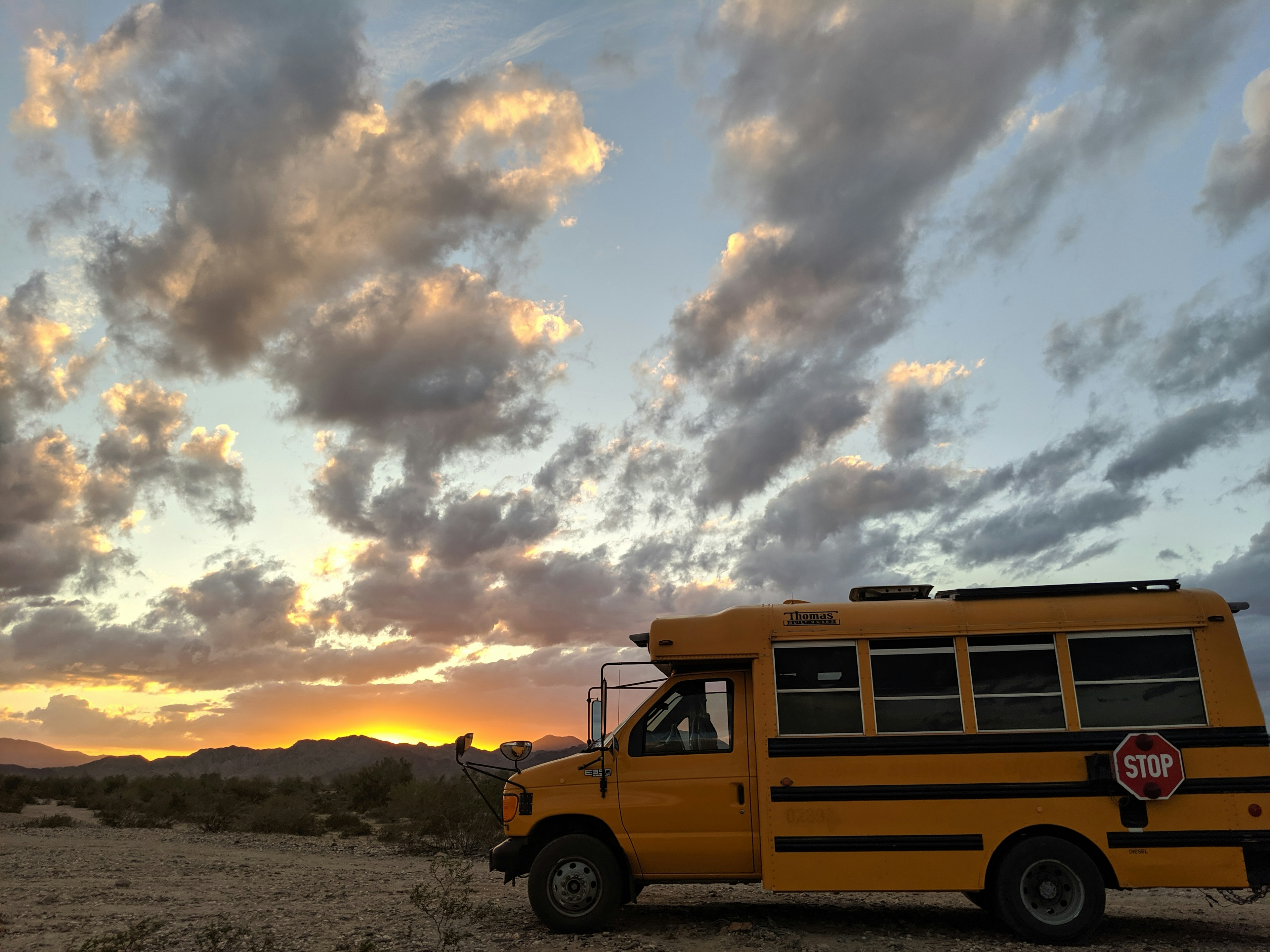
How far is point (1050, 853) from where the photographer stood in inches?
299

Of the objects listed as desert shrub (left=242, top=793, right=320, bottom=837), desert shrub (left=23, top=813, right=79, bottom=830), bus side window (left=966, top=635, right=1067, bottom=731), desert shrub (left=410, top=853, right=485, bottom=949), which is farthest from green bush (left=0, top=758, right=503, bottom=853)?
bus side window (left=966, top=635, right=1067, bottom=731)

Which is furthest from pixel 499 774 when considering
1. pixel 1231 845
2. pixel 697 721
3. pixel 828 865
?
pixel 1231 845

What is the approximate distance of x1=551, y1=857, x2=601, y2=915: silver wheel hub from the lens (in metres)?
8.07

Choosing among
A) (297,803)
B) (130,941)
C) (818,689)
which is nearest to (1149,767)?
(818,689)

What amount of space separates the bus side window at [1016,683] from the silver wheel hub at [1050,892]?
51.3 inches

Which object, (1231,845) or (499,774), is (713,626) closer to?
(499,774)

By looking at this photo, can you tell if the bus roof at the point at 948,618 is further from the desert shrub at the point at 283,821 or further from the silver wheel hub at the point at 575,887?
the desert shrub at the point at 283,821

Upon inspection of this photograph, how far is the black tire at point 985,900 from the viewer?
769 cm

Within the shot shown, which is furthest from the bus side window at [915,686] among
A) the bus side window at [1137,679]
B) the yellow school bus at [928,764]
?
the bus side window at [1137,679]

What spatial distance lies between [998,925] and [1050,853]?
4.71ft

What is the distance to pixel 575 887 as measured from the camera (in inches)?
319

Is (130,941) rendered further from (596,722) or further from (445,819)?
(445,819)

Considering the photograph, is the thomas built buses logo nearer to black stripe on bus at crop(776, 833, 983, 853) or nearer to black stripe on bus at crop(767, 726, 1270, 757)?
black stripe on bus at crop(767, 726, 1270, 757)

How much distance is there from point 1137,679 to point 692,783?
15.0 ft
